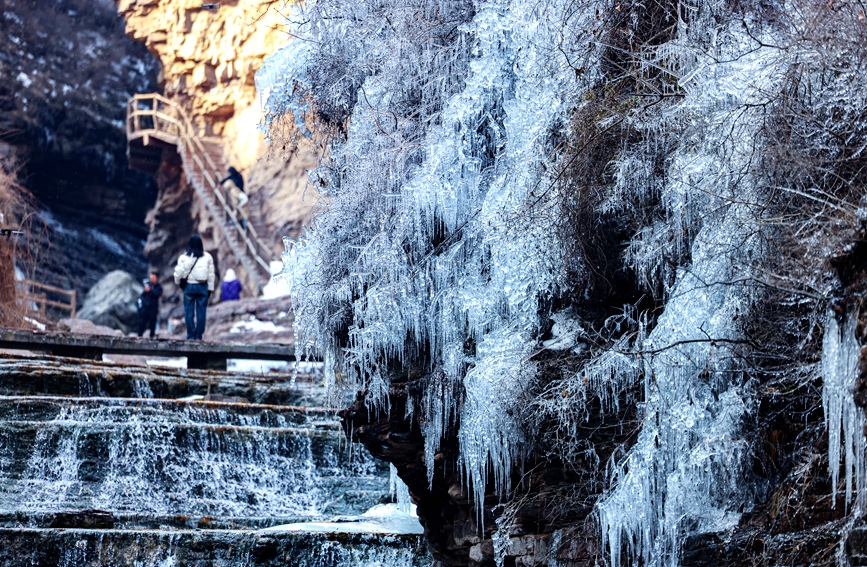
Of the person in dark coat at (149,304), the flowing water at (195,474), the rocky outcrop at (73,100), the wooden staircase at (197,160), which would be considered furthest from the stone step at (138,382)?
the rocky outcrop at (73,100)

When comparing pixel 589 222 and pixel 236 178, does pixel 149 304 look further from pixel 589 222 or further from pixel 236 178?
pixel 589 222

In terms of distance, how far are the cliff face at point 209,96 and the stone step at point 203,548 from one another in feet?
53.0

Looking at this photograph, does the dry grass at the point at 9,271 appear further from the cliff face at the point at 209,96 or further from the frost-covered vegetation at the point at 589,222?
the cliff face at the point at 209,96

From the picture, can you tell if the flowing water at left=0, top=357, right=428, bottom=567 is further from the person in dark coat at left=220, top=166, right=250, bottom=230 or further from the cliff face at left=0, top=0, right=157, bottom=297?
the cliff face at left=0, top=0, right=157, bottom=297

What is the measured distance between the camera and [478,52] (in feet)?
24.7

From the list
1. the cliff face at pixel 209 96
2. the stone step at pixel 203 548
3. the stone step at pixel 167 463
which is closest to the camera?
the stone step at pixel 203 548

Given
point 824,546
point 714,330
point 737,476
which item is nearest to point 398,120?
point 714,330

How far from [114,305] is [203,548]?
1629 cm

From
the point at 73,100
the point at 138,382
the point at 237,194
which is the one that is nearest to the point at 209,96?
the point at 237,194

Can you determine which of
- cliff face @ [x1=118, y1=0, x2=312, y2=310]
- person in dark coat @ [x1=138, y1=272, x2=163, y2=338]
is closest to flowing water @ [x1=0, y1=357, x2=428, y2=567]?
person in dark coat @ [x1=138, y1=272, x2=163, y2=338]

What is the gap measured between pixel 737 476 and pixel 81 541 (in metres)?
4.68

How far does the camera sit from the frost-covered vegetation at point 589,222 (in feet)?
17.5

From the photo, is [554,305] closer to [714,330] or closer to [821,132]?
[714,330]

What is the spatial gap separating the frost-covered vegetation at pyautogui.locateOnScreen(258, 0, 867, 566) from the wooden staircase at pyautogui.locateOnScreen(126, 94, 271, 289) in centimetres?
1464
